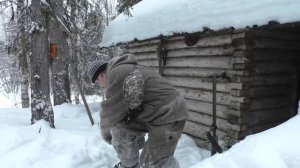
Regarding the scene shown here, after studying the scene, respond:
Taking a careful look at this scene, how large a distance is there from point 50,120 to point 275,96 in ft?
13.8

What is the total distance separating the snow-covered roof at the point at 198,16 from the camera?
15.9ft

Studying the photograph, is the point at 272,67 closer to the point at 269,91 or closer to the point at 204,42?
the point at 269,91

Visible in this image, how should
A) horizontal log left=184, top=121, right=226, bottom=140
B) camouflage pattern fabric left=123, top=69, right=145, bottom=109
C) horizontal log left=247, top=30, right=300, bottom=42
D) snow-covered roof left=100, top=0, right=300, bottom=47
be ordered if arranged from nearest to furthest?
1. camouflage pattern fabric left=123, top=69, right=145, bottom=109
2. snow-covered roof left=100, top=0, right=300, bottom=47
3. horizontal log left=247, top=30, right=300, bottom=42
4. horizontal log left=184, top=121, right=226, bottom=140

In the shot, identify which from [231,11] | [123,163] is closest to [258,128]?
[231,11]

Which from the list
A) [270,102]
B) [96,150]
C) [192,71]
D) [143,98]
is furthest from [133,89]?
[192,71]

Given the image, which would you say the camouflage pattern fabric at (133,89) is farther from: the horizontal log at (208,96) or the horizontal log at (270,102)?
the horizontal log at (270,102)

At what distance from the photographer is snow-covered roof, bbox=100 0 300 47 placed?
484 centimetres

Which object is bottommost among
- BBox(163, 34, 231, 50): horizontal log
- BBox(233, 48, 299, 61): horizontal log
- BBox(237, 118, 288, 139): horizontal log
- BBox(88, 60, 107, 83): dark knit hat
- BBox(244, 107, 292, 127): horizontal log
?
BBox(237, 118, 288, 139): horizontal log

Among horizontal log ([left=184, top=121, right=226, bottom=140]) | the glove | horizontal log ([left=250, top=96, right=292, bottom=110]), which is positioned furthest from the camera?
→ horizontal log ([left=184, top=121, right=226, bottom=140])

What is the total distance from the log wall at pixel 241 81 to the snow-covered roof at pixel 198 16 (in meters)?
0.50

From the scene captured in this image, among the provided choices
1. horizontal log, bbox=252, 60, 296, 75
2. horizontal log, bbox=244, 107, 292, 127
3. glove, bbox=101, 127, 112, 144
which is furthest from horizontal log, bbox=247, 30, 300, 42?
glove, bbox=101, 127, 112, 144

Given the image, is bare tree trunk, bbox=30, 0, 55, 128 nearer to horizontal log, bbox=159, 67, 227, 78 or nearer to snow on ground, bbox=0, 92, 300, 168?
snow on ground, bbox=0, 92, 300, 168

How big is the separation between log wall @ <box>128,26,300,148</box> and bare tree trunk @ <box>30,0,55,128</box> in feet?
9.00

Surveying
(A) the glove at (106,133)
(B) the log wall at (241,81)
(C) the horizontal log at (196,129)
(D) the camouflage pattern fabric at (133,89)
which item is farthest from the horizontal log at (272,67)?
(D) the camouflage pattern fabric at (133,89)
